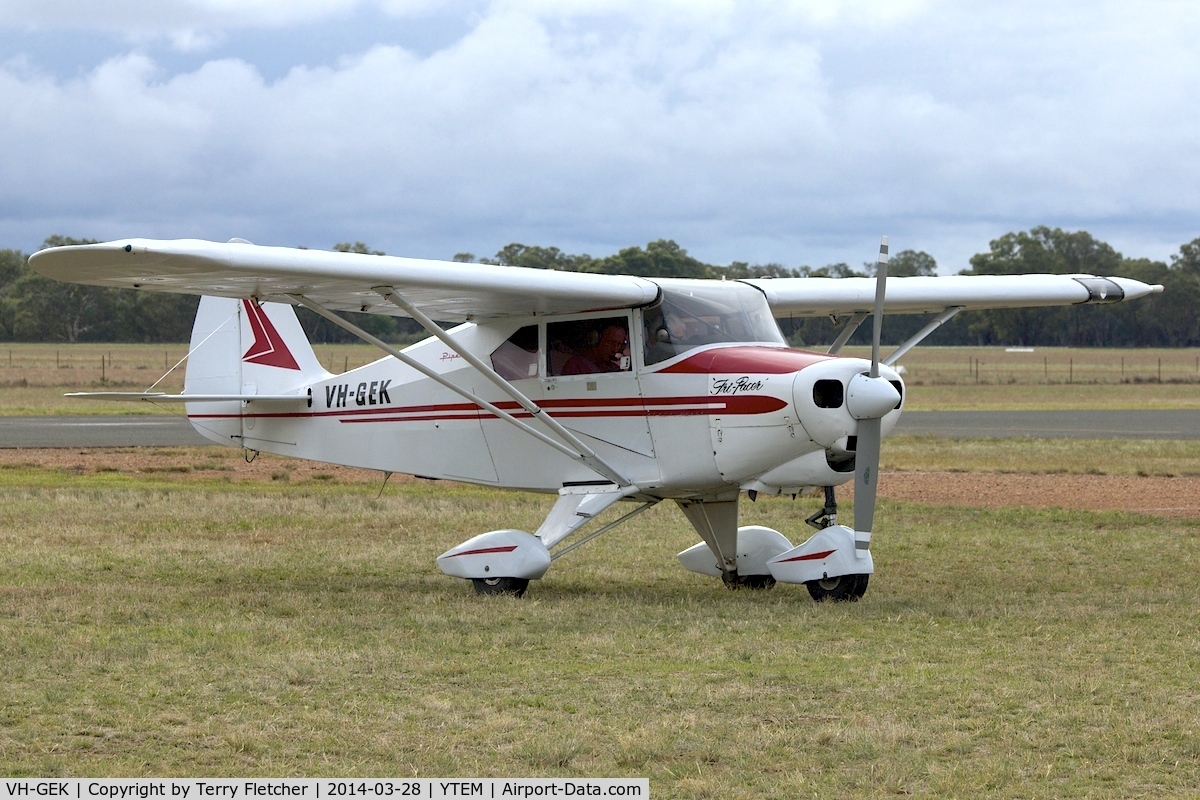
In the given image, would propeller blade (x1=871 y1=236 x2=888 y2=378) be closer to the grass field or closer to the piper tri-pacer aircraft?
the piper tri-pacer aircraft

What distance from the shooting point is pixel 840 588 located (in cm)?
1050

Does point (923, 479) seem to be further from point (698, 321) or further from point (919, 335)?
point (698, 321)

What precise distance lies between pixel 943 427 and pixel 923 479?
11553mm

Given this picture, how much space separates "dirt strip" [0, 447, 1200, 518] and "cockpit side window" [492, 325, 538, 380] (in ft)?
27.2

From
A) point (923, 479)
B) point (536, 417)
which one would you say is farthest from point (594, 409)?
point (923, 479)

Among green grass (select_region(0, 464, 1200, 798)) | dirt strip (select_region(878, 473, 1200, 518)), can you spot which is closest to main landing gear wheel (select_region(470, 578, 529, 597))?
green grass (select_region(0, 464, 1200, 798))

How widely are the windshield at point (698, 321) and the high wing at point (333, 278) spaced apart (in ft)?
0.82

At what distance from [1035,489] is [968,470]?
9.01 feet

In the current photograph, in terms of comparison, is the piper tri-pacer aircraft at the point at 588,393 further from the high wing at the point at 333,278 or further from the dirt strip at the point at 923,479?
the dirt strip at the point at 923,479

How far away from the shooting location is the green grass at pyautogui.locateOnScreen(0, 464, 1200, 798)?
598cm

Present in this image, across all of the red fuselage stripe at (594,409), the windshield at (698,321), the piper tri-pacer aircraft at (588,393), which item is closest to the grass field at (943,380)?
the red fuselage stripe at (594,409)

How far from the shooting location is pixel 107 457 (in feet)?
77.4

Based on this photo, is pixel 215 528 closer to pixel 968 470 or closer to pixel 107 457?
pixel 107 457

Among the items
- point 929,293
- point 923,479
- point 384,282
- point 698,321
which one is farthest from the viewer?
point 923,479
